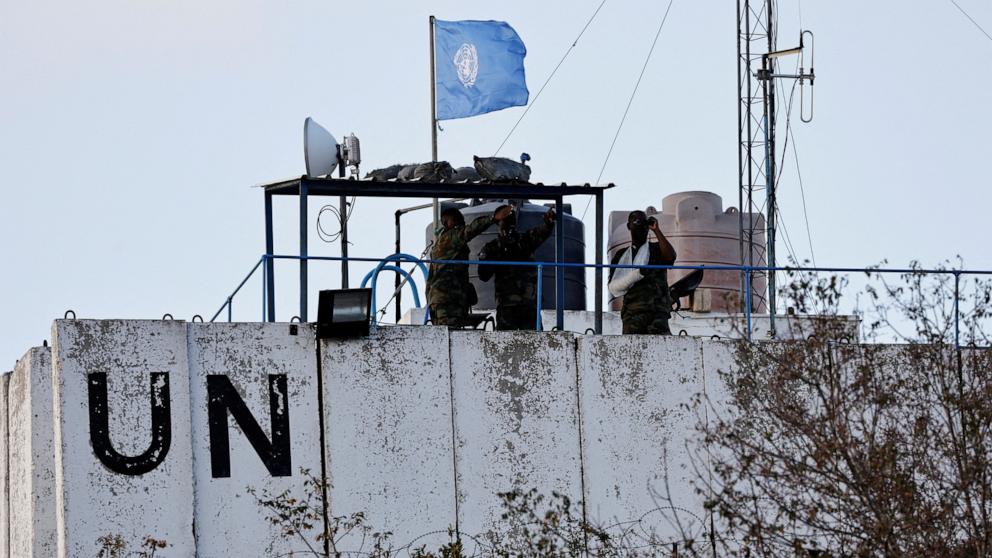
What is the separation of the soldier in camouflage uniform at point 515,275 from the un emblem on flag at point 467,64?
490cm

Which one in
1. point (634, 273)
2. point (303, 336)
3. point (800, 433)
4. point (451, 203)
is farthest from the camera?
point (451, 203)

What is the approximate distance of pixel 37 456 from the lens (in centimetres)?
1881

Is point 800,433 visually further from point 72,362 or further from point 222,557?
point 72,362

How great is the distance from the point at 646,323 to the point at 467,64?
6.16 metres

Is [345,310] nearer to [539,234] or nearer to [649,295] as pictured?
[539,234]

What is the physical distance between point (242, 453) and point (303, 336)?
1.26m

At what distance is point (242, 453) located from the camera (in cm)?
1795

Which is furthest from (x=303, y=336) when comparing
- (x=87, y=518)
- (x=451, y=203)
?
(x=451, y=203)

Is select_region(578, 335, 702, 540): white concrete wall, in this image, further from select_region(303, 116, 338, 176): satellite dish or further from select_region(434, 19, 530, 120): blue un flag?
select_region(434, 19, 530, 120): blue un flag

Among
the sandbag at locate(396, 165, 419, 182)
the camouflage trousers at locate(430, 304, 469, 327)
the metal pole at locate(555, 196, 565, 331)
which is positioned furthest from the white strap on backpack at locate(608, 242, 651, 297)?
the sandbag at locate(396, 165, 419, 182)

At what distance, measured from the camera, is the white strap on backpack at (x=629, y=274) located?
20.3m

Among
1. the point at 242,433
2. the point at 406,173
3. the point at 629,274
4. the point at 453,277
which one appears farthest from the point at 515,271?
the point at 242,433

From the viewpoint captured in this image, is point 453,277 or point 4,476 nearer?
point 453,277

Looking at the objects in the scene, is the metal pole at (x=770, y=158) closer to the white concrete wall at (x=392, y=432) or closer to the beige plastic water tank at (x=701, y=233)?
the beige plastic water tank at (x=701, y=233)
